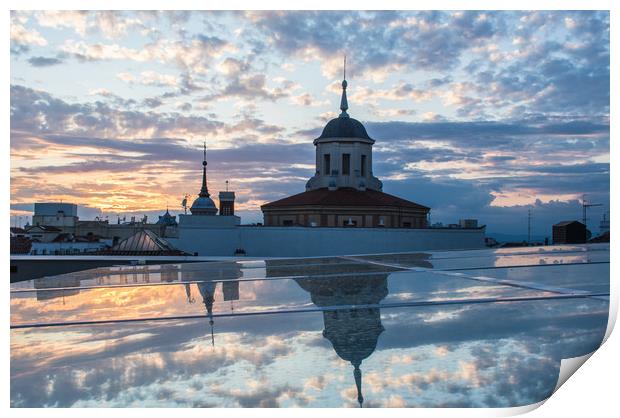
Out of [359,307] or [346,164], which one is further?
[346,164]

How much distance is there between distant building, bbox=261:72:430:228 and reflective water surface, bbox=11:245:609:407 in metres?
27.8

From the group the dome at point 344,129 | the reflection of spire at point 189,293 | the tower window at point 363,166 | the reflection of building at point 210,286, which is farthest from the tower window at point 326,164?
the reflection of spire at point 189,293

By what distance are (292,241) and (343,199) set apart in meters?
6.06

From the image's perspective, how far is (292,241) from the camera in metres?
32.7

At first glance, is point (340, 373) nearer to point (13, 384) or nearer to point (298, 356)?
point (298, 356)

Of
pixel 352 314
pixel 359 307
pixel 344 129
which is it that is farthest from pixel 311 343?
pixel 344 129

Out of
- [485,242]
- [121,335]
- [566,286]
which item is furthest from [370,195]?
[121,335]

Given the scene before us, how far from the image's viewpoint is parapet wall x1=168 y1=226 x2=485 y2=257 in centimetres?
3219

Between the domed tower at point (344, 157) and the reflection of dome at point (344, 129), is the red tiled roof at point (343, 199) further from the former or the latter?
the reflection of dome at point (344, 129)

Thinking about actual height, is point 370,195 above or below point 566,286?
above

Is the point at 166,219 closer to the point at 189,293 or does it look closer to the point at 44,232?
the point at 44,232

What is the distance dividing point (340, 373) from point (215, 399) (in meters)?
0.93

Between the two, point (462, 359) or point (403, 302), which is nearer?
point (462, 359)

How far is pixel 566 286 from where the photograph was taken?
7961 mm
